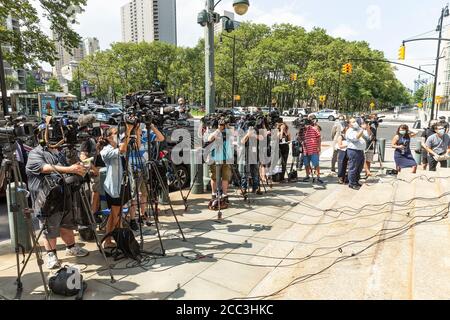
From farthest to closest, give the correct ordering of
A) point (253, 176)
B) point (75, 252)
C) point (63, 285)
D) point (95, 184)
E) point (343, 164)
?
point (343, 164), point (253, 176), point (95, 184), point (75, 252), point (63, 285)

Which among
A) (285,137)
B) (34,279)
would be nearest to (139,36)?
(285,137)

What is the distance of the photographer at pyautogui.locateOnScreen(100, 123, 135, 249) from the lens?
4.50 m

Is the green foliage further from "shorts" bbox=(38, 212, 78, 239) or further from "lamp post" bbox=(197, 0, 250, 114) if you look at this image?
"shorts" bbox=(38, 212, 78, 239)

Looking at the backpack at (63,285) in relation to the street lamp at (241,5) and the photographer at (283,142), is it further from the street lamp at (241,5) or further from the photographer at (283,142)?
the photographer at (283,142)

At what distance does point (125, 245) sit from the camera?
4.37m

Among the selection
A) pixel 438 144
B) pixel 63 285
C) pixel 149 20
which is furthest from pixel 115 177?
pixel 149 20

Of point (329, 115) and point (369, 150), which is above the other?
point (329, 115)

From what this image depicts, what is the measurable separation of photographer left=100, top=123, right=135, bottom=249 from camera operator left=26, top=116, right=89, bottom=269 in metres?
0.55

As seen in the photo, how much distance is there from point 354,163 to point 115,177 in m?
6.01

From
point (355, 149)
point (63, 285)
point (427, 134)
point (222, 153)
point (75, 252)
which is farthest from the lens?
point (427, 134)

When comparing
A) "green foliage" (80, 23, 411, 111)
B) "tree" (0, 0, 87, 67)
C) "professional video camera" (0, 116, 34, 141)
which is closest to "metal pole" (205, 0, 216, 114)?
"professional video camera" (0, 116, 34, 141)

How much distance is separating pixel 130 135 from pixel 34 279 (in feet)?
6.80

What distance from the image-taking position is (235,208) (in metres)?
6.81

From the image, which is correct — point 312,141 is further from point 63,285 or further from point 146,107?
point 63,285
